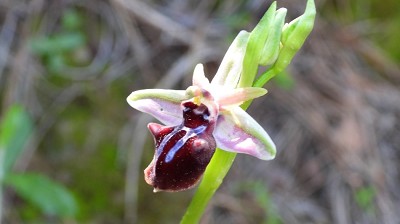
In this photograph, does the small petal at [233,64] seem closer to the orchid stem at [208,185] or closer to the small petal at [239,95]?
the small petal at [239,95]

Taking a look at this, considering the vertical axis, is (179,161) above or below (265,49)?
below

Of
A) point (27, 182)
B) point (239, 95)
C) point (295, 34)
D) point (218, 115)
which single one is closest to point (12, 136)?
point (27, 182)

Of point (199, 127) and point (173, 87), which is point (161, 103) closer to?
point (199, 127)

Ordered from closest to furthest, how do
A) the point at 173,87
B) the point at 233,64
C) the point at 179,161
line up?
the point at 179,161 < the point at 233,64 < the point at 173,87

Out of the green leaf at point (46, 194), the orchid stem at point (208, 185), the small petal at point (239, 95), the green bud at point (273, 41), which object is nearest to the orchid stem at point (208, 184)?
the orchid stem at point (208, 185)

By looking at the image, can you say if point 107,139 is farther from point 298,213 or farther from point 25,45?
point 298,213

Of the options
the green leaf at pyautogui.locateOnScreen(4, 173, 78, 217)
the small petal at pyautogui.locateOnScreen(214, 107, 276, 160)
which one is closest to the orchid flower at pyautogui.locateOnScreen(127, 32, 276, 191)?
the small petal at pyautogui.locateOnScreen(214, 107, 276, 160)
